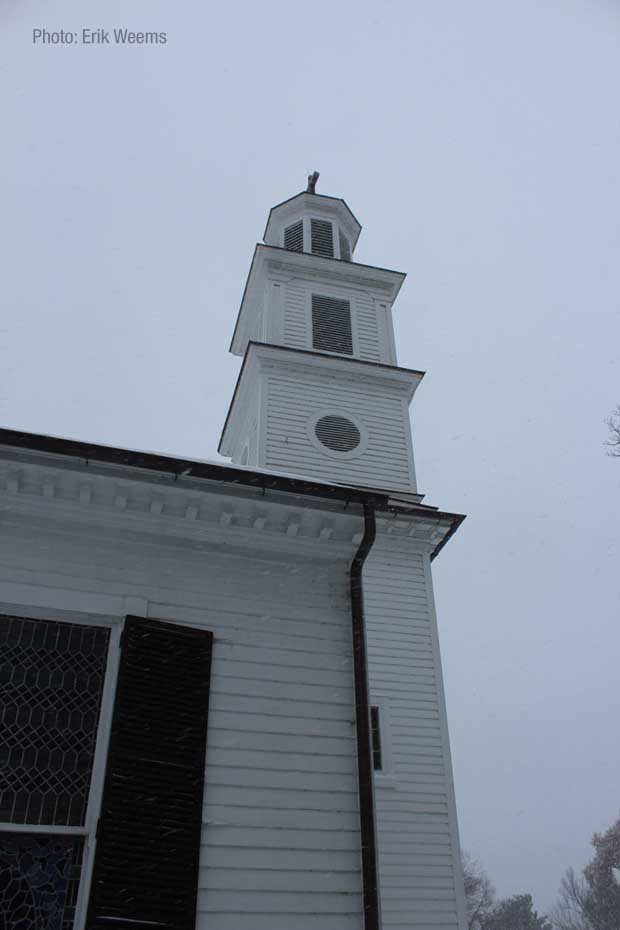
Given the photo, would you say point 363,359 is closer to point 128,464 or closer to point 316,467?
point 316,467

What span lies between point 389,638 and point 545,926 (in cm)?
6615

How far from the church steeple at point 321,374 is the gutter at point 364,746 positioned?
28.1 ft

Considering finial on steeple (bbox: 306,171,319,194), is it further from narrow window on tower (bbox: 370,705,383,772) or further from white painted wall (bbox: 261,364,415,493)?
narrow window on tower (bbox: 370,705,383,772)

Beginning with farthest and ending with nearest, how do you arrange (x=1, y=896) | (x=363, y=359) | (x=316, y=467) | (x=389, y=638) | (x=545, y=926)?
(x=545, y=926), (x=363, y=359), (x=316, y=467), (x=389, y=638), (x=1, y=896)

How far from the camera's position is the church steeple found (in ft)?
58.6

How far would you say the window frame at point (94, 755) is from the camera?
A: 6.52 metres

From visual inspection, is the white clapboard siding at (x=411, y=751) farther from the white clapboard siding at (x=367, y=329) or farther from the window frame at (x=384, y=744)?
the white clapboard siding at (x=367, y=329)

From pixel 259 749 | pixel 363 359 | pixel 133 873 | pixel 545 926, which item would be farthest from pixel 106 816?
pixel 545 926

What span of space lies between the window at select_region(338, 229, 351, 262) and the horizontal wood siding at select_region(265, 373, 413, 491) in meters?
6.42

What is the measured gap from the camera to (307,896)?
7004 millimetres

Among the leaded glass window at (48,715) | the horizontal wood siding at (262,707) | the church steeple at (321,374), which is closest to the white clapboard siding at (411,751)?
the church steeple at (321,374)

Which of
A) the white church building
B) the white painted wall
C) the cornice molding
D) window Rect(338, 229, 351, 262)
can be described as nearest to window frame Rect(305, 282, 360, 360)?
the cornice molding

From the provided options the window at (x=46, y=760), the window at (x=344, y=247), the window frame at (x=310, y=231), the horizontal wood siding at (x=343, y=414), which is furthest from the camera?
the window at (x=344, y=247)

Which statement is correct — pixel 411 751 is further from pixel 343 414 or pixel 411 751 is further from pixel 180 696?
pixel 343 414
